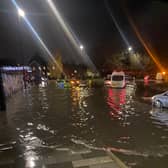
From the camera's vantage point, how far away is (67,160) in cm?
757

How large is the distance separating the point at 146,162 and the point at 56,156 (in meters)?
2.67

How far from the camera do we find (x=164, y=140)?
9.72 m

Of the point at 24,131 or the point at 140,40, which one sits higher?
the point at 140,40

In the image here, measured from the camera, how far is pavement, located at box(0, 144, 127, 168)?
715 cm

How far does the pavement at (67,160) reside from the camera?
23.5ft

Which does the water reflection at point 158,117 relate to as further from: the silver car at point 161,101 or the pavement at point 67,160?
the pavement at point 67,160

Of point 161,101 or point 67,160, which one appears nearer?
point 67,160

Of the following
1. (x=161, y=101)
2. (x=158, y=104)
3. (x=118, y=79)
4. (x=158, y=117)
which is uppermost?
(x=118, y=79)

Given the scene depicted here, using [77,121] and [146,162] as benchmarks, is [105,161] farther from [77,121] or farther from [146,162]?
[77,121]

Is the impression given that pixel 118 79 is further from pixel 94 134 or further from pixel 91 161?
→ pixel 91 161

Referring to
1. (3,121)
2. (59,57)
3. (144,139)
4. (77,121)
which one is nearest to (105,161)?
(144,139)

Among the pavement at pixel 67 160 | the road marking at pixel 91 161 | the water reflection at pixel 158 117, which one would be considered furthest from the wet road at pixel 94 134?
the road marking at pixel 91 161

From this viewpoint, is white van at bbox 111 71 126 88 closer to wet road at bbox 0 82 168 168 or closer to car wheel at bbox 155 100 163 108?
car wheel at bbox 155 100 163 108

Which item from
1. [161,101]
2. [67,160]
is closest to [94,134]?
[67,160]
